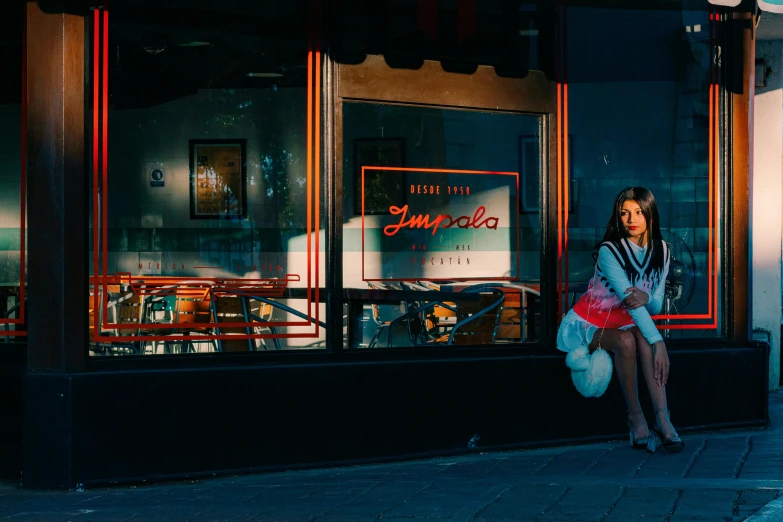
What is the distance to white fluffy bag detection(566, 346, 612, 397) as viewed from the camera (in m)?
6.52

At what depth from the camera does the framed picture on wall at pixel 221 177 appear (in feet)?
20.9

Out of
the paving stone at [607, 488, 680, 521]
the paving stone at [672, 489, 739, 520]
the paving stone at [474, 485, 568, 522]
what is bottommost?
the paving stone at [474, 485, 568, 522]

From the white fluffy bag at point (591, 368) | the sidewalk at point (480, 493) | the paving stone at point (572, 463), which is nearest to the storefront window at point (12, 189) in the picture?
the sidewalk at point (480, 493)

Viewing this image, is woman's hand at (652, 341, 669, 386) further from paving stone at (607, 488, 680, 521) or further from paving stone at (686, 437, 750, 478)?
paving stone at (607, 488, 680, 521)

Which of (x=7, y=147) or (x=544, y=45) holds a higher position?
(x=544, y=45)

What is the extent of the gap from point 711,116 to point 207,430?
13.4 ft

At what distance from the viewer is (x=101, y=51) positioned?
5695mm

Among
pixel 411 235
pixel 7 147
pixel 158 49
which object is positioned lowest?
pixel 411 235

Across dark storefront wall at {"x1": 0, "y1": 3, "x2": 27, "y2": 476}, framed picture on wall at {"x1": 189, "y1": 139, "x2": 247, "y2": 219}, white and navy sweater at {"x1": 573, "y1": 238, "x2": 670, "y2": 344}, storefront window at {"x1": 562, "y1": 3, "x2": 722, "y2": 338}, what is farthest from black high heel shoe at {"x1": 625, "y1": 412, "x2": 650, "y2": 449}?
dark storefront wall at {"x1": 0, "y1": 3, "x2": 27, "y2": 476}

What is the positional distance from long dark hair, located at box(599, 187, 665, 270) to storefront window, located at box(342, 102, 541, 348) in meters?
0.51

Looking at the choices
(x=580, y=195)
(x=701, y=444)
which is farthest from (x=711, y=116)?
(x=701, y=444)

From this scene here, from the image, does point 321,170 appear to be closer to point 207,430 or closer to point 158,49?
point 158,49

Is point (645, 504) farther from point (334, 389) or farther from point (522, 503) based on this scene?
point (334, 389)

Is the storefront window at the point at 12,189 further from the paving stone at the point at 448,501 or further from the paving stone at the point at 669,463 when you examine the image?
the paving stone at the point at 669,463
